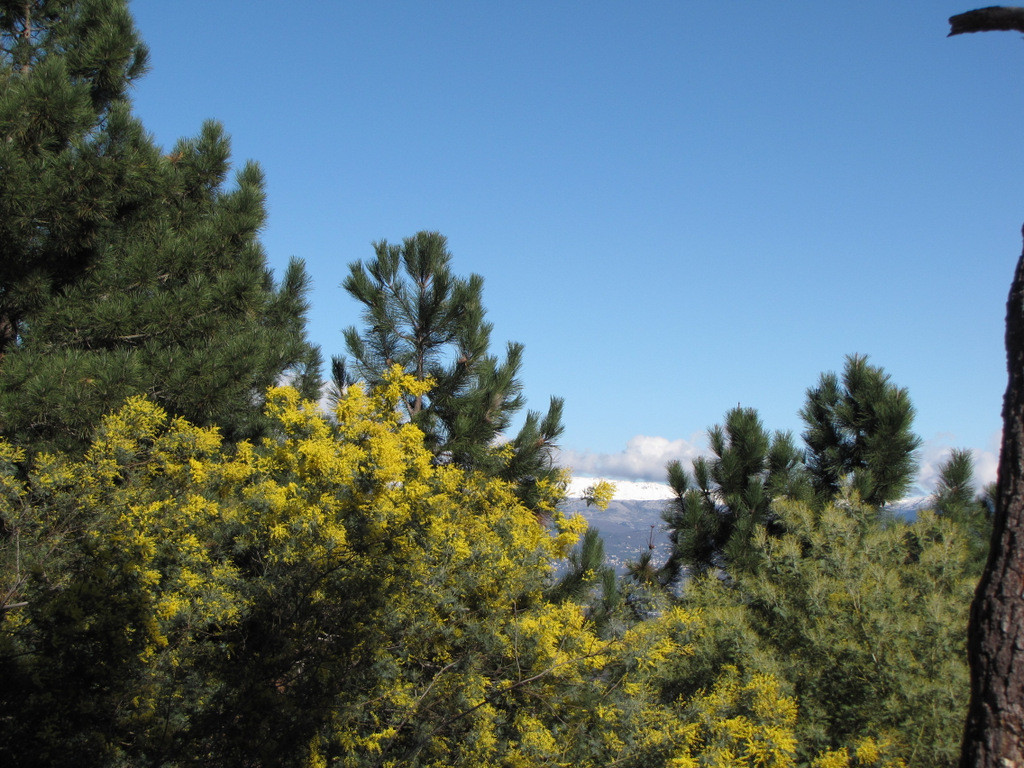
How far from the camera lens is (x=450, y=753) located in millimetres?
5199

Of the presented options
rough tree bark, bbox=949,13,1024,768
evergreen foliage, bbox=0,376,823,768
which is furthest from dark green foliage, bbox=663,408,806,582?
rough tree bark, bbox=949,13,1024,768

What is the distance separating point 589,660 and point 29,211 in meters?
7.13

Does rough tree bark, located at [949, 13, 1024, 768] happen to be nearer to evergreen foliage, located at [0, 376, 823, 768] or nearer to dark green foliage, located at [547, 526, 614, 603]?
evergreen foliage, located at [0, 376, 823, 768]

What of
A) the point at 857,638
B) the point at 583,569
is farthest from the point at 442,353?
the point at 857,638

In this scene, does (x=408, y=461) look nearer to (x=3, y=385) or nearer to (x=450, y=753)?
(x=450, y=753)

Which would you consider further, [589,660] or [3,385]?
[3,385]

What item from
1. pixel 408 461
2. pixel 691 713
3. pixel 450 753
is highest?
pixel 408 461

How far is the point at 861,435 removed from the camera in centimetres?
1081

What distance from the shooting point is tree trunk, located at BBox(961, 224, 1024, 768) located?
8.23 ft

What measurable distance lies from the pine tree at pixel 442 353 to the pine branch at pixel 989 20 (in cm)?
676

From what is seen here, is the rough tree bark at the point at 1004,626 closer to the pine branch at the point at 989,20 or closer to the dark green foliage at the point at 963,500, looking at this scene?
the pine branch at the point at 989,20

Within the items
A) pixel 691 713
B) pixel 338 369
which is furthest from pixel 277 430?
pixel 691 713

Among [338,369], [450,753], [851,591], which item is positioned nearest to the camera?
[450,753]

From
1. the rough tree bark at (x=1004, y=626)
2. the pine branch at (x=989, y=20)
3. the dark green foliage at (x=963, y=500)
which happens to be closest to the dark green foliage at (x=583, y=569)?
the dark green foliage at (x=963, y=500)
